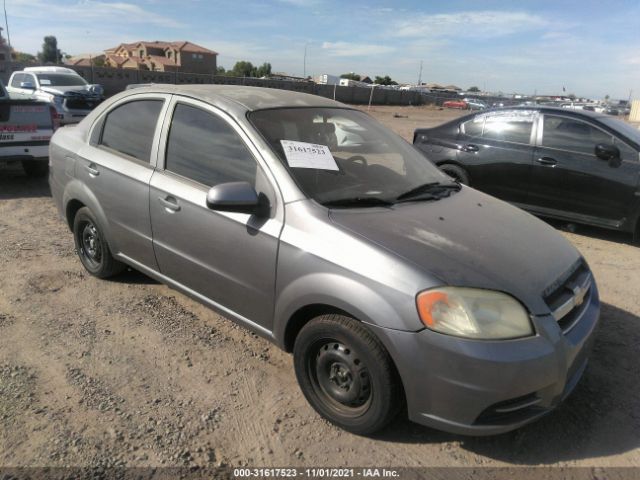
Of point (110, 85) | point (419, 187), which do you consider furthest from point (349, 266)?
point (110, 85)

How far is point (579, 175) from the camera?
19.7 feet

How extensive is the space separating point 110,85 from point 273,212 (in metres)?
35.3

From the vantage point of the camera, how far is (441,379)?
86.4 inches

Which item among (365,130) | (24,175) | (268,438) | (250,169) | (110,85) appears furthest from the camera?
(110,85)

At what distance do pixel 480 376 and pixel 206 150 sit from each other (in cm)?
209

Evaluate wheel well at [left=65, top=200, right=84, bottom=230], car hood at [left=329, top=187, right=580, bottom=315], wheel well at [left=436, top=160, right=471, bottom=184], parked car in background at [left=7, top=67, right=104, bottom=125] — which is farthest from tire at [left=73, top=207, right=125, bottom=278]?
parked car in background at [left=7, top=67, right=104, bottom=125]

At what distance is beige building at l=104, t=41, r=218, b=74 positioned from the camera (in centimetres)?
8575

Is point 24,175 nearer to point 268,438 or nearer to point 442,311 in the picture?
point 268,438

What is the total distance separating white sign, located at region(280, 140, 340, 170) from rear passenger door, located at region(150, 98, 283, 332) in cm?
19

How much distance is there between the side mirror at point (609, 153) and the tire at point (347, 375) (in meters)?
4.89

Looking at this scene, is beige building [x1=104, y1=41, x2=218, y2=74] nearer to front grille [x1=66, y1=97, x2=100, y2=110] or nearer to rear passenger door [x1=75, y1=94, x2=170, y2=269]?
front grille [x1=66, y1=97, x2=100, y2=110]

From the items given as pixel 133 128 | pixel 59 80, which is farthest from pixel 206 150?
pixel 59 80

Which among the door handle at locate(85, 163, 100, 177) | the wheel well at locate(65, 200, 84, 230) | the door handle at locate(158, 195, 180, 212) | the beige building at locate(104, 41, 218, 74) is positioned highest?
the beige building at locate(104, 41, 218, 74)

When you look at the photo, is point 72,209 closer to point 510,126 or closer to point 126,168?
point 126,168
